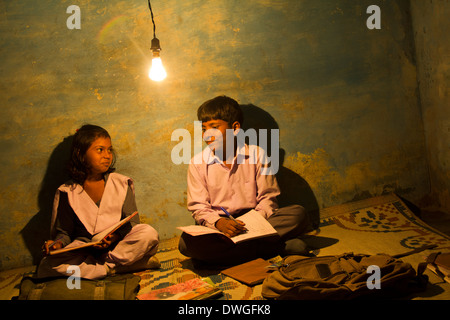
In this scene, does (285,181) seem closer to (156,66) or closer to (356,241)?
(356,241)

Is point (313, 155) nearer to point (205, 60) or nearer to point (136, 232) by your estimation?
point (205, 60)

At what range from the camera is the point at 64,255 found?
258 centimetres

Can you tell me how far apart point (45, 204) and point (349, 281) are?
2.45 meters

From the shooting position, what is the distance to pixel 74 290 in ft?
7.36

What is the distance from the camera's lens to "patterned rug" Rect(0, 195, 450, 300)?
2.31 meters

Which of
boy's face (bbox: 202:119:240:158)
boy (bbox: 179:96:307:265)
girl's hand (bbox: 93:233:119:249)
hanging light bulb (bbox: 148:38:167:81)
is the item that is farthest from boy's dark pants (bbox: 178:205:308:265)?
hanging light bulb (bbox: 148:38:167:81)

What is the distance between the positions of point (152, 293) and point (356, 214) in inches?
81.7

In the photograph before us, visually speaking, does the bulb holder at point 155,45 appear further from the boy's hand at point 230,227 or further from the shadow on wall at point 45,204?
the boy's hand at point 230,227

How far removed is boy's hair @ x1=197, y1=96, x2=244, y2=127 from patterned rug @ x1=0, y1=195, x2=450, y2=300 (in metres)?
1.10


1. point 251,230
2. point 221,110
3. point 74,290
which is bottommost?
point 74,290

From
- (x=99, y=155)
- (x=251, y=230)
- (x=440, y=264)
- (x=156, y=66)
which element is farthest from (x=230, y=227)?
(x=156, y=66)

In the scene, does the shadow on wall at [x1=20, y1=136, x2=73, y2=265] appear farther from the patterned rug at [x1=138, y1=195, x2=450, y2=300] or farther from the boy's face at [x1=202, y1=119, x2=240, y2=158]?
the boy's face at [x1=202, y1=119, x2=240, y2=158]

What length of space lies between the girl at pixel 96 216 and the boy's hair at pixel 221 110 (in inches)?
31.0
